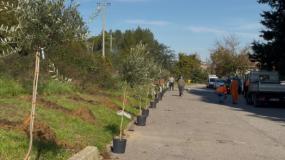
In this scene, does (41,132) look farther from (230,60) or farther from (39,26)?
(230,60)

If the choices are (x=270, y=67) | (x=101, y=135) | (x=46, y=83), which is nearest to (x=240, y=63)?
(x=270, y=67)

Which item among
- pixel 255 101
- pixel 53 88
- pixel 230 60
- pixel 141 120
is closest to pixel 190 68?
pixel 230 60

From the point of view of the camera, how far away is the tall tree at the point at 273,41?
50775 millimetres

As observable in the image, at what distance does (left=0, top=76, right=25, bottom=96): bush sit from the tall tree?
115 ft

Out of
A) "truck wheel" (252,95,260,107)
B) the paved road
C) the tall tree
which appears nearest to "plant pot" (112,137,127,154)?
the paved road

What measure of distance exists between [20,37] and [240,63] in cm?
10208

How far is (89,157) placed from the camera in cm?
898

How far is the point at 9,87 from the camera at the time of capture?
17.6 metres

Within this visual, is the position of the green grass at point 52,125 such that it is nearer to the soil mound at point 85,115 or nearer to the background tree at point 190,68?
the soil mound at point 85,115

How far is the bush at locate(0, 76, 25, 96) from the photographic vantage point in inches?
673

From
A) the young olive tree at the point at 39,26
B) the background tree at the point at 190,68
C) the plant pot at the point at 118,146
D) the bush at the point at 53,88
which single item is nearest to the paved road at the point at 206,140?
the plant pot at the point at 118,146

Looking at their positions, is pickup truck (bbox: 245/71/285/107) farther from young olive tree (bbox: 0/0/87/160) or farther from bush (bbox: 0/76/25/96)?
young olive tree (bbox: 0/0/87/160)

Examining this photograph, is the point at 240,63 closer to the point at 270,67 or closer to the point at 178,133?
the point at 270,67

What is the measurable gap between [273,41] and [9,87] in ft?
128
